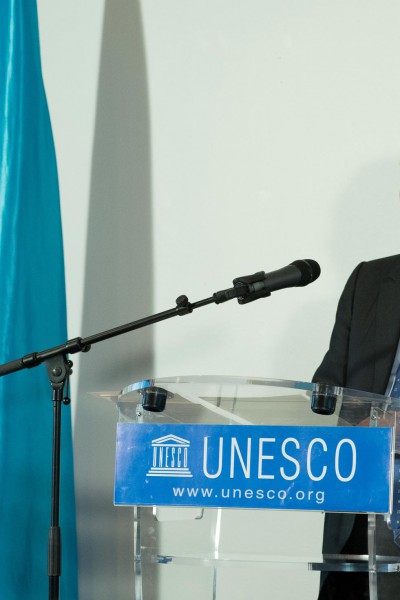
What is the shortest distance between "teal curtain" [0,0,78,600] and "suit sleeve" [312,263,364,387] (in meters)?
0.87

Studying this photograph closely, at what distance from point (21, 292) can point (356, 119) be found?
140cm

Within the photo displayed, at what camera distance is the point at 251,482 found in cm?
172

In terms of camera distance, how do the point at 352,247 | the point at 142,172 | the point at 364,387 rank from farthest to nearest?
1. the point at 142,172
2. the point at 352,247
3. the point at 364,387

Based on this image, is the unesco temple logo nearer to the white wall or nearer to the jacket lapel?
the jacket lapel

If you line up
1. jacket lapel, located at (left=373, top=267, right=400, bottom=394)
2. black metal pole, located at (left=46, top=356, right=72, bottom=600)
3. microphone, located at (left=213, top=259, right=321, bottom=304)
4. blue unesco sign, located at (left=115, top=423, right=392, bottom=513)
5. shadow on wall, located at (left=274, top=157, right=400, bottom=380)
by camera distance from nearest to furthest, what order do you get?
1. blue unesco sign, located at (left=115, top=423, right=392, bottom=513)
2. microphone, located at (left=213, top=259, right=321, bottom=304)
3. black metal pole, located at (left=46, top=356, right=72, bottom=600)
4. jacket lapel, located at (left=373, top=267, right=400, bottom=394)
5. shadow on wall, located at (left=274, top=157, right=400, bottom=380)

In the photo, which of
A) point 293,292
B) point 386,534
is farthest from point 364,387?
point 386,534

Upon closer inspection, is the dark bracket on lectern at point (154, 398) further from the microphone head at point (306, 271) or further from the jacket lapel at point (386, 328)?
the jacket lapel at point (386, 328)

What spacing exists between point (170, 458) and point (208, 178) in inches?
77.2

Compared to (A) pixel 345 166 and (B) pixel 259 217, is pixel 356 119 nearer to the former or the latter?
(A) pixel 345 166

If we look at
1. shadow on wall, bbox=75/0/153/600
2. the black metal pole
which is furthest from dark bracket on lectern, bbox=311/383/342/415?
shadow on wall, bbox=75/0/153/600

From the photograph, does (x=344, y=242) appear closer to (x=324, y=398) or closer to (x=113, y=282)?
(x=113, y=282)

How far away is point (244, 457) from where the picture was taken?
5.68 feet

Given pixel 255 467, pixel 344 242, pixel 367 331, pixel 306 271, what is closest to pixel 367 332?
pixel 367 331

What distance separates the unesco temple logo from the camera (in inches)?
68.7
